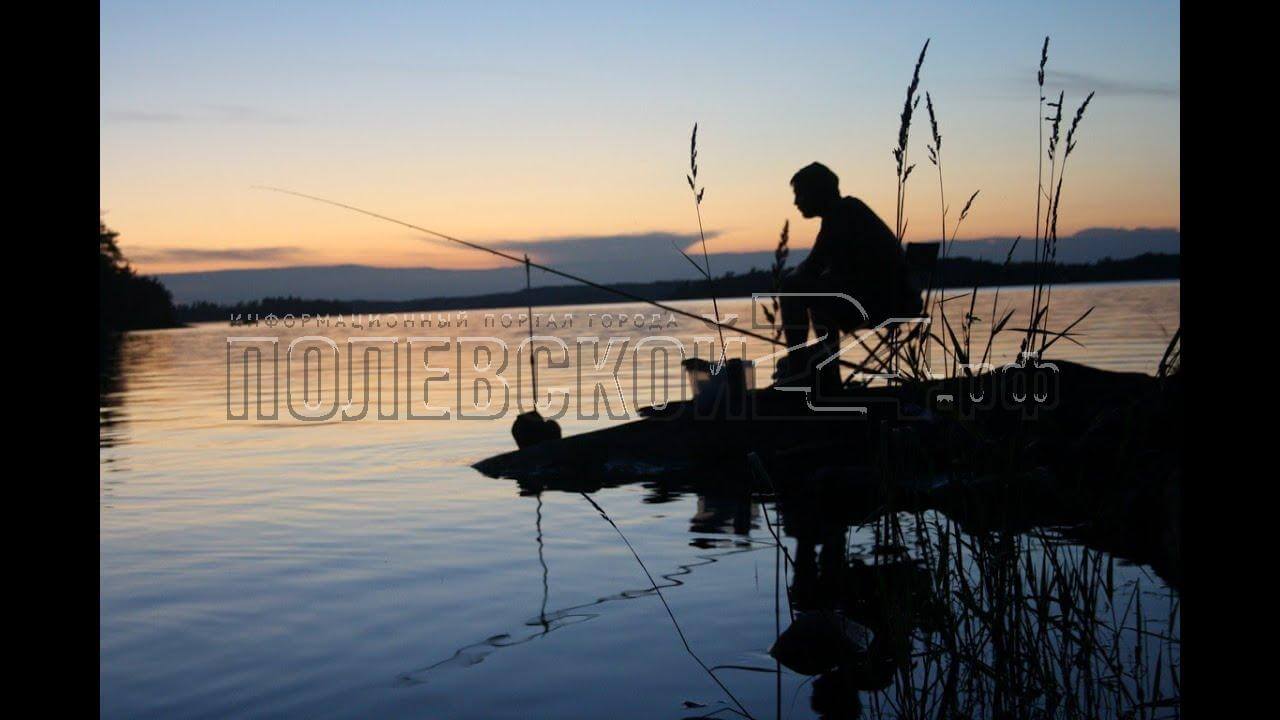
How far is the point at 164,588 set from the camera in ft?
16.5

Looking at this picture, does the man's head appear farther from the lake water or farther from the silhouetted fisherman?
the lake water

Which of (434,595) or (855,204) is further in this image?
(855,204)

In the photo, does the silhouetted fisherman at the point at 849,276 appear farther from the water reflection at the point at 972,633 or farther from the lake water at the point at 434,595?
the water reflection at the point at 972,633

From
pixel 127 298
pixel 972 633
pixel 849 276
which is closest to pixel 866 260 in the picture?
pixel 849 276

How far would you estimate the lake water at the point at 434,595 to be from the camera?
11.1 ft

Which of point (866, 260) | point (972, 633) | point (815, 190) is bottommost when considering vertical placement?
point (972, 633)

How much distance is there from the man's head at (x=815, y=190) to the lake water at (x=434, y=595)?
7.36ft

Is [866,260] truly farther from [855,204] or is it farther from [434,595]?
[434,595]

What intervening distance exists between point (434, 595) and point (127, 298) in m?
69.9

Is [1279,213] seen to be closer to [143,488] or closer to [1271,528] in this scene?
[1271,528]

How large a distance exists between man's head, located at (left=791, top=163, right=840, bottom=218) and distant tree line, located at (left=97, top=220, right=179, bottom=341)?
58.2m

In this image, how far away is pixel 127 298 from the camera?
66500 millimetres
